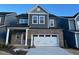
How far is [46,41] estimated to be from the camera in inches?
359

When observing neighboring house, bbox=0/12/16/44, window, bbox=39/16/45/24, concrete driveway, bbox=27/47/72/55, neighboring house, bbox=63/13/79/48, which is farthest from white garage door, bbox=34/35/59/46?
neighboring house, bbox=0/12/16/44

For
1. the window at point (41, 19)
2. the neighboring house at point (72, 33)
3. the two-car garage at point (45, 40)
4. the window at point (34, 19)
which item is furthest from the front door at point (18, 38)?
the neighboring house at point (72, 33)

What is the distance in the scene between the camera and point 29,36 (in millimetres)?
9039

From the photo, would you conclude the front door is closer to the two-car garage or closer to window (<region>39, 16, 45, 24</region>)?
the two-car garage

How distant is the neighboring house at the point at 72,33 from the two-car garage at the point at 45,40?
523 mm

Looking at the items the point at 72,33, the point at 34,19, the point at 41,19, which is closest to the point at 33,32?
the point at 34,19

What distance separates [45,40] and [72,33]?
4.54 feet

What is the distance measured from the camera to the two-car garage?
29.6 ft

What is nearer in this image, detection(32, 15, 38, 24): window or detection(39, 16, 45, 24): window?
detection(32, 15, 38, 24): window

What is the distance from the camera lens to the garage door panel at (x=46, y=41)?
354 inches

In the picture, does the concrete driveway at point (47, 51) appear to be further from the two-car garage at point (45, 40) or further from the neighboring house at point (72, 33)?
the neighboring house at point (72, 33)

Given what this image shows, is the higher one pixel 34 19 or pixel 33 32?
pixel 34 19

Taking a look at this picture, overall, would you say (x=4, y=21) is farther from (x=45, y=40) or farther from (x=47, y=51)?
(x=47, y=51)
